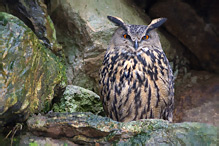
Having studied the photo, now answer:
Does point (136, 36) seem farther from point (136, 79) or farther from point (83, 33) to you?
point (83, 33)

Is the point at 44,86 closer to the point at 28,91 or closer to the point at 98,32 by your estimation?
the point at 28,91

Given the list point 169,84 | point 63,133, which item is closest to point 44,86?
point 63,133

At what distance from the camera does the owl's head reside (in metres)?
2.73

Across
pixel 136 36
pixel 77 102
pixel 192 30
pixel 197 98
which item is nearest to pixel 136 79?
pixel 136 36

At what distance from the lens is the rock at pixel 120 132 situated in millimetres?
1987

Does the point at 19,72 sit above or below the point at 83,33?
below

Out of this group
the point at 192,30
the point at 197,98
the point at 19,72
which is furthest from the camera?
the point at 192,30

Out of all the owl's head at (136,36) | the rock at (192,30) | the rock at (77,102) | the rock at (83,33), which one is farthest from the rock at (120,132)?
the rock at (192,30)

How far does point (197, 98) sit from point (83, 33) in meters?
1.60

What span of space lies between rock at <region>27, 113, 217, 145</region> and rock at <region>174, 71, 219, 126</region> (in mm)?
1571

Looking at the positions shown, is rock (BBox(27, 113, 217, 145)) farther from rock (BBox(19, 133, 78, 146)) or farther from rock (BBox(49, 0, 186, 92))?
rock (BBox(49, 0, 186, 92))

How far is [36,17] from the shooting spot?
271 cm

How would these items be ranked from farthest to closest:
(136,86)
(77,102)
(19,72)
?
(77,102) → (136,86) → (19,72)

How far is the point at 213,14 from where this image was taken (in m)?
4.11
